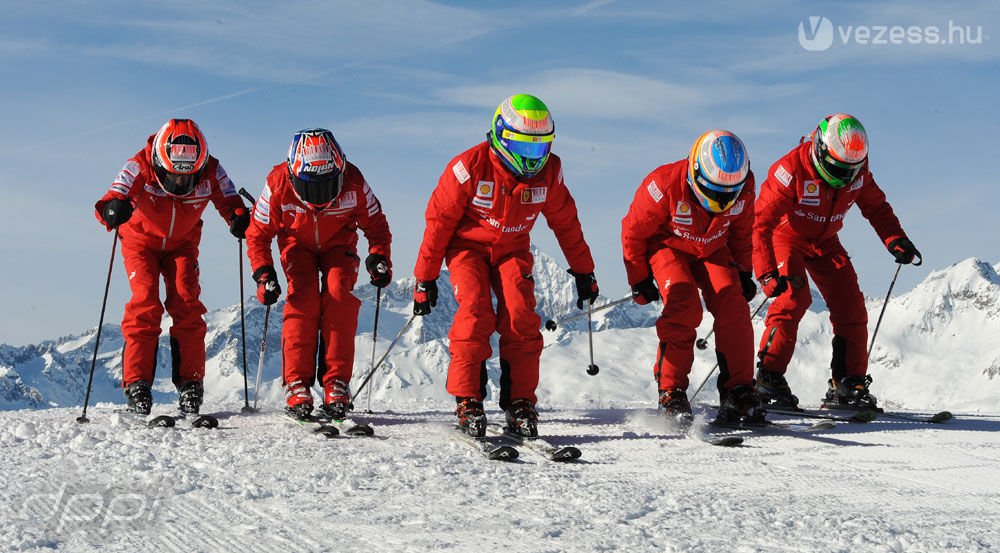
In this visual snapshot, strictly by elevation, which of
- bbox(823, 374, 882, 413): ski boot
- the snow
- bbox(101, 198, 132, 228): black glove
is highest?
bbox(101, 198, 132, 228): black glove

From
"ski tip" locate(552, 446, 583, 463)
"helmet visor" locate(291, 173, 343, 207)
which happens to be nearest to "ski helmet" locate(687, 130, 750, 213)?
"ski tip" locate(552, 446, 583, 463)

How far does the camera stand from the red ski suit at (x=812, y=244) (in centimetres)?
864

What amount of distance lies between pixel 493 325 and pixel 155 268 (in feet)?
9.74

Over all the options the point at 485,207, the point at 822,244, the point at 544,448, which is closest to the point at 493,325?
the point at 485,207

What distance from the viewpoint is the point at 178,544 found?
3.95m

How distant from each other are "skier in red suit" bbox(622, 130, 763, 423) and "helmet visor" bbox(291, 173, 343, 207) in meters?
2.30

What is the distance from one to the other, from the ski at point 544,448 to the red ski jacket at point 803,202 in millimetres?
2898

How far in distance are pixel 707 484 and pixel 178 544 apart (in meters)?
2.79

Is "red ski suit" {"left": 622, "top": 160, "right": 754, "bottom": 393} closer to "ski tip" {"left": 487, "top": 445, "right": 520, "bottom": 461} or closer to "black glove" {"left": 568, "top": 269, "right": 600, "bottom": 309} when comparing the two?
"black glove" {"left": 568, "top": 269, "right": 600, "bottom": 309}

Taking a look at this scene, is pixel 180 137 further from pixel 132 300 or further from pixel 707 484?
pixel 707 484

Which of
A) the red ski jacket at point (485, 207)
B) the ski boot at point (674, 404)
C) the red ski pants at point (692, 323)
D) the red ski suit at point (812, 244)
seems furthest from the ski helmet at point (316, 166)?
the red ski suit at point (812, 244)

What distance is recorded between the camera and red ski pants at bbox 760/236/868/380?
880cm

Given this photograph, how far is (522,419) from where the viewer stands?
6.89 meters

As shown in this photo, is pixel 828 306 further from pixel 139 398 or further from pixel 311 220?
pixel 139 398
